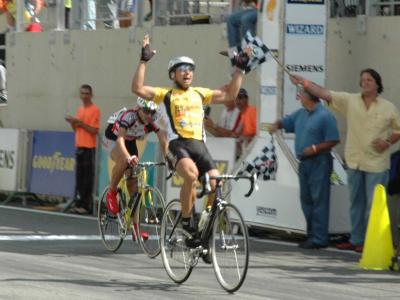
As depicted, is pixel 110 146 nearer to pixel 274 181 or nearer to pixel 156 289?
pixel 274 181

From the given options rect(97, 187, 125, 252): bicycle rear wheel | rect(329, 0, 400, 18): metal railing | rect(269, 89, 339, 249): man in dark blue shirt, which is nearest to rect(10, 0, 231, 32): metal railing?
rect(329, 0, 400, 18): metal railing

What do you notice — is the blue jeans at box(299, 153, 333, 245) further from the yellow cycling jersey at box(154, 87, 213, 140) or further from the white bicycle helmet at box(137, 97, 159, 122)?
the yellow cycling jersey at box(154, 87, 213, 140)

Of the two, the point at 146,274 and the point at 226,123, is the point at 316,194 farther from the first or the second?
the point at 146,274

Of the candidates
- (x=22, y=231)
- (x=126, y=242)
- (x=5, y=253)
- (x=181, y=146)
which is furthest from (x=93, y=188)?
(x=181, y=146)

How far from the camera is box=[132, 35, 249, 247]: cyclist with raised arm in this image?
1102 centimetres

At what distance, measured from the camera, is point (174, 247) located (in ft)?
37.3

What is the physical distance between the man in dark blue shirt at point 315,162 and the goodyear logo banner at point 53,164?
583 centimetres

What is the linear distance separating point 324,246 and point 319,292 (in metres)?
3.86

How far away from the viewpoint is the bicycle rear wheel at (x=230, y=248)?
407 inches

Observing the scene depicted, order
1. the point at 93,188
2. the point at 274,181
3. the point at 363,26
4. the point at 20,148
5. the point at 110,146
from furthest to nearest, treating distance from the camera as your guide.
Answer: the point at 20,148 → the point at 93,188 → the point at 363,26 → the point at 274,181 → the point at 110,146

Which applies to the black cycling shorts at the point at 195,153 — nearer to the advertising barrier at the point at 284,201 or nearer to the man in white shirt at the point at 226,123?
the advertising barrier at the point at 284,201

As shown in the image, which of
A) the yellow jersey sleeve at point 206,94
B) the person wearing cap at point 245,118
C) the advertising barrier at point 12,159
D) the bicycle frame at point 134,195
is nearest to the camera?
the yellow jersey sleeve at point 206,94

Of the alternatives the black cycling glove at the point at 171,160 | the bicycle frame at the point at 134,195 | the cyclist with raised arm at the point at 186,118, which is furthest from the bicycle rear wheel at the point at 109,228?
the cyclist with raised arm at the point at 186,118

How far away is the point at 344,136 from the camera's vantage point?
17.1m
